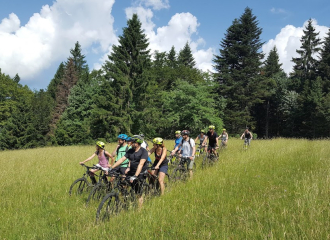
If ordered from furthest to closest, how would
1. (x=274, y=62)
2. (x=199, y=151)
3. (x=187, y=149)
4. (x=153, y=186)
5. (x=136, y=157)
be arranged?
(x=274, y=62) < (x=199, y=151) < (x=187, y=149) < (x=153, y=186) < (x=136, y=157)

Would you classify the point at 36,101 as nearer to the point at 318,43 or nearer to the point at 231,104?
the point at 231,104

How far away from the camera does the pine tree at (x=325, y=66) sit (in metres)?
38.2

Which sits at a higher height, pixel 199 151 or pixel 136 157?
pixel 136 157

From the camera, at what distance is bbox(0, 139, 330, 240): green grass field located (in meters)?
3.96

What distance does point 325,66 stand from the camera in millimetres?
39469

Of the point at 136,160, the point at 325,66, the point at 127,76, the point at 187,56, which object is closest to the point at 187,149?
the point at 136,160

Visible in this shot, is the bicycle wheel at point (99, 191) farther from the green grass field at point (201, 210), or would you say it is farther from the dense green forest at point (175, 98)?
the dense green forest at point (175, 98)

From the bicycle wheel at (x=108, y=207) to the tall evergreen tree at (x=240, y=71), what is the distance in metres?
33.4

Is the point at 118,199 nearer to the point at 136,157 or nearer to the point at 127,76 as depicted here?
the point at 136,157

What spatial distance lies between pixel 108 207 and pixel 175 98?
1064 inches

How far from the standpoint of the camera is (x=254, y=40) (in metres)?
40.0

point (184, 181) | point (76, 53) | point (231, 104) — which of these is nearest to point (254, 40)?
point (231, 104)

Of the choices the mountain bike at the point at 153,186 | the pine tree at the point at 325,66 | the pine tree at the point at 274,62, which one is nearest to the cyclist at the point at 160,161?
the mountain bike at the point at 153,186

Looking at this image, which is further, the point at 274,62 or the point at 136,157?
the point at 274,62
